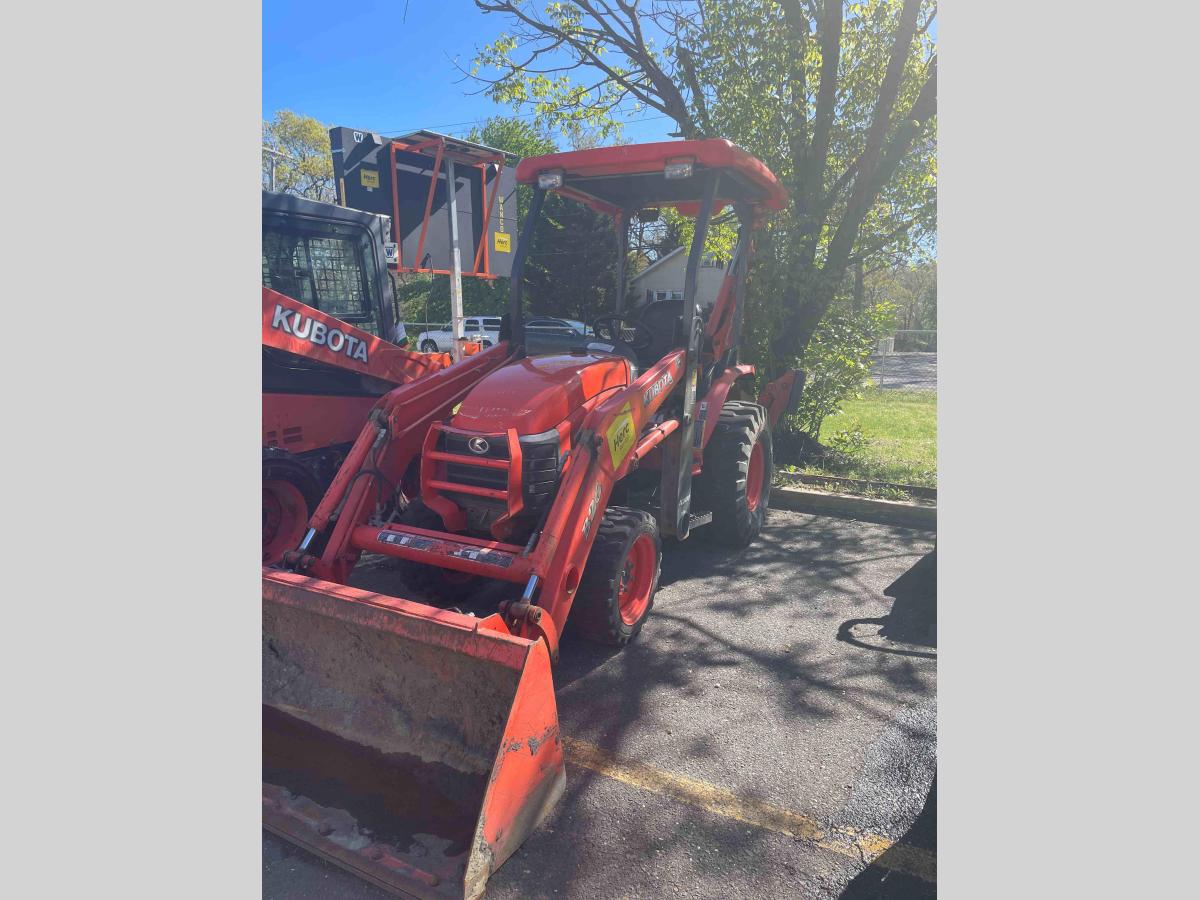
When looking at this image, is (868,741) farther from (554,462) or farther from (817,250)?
(817,250)

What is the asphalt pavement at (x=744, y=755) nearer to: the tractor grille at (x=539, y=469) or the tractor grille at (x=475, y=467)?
the tractor grille at (x=539, y=469)

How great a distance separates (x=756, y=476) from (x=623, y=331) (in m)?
1.85

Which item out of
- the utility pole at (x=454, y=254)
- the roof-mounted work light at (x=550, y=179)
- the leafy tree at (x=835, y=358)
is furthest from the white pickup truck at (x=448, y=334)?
the roof-mounted work light at (x=550, y=179)

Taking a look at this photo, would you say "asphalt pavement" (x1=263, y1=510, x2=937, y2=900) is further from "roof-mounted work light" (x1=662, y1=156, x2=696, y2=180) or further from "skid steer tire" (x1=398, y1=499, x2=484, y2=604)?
"roof-mounted work light" (x1=662, y1=156, x2=696, y2=180)

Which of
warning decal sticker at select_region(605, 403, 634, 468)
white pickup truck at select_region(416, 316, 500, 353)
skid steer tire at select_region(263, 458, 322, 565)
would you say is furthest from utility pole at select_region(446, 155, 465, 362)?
white pickup truck at select_region(416, 316, 500, 353)

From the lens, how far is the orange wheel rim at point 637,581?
4.50 metres

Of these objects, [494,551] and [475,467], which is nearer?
[494,551]

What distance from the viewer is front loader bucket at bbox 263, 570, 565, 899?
273 centimetres

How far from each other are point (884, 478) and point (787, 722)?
522 centimetres

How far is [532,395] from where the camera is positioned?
4.17 metres

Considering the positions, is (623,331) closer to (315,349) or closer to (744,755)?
(315,349)

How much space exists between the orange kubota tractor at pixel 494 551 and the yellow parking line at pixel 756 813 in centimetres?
41

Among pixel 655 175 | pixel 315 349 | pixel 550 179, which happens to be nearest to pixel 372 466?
pixel 315 349

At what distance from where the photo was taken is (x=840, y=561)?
6.09 metres
